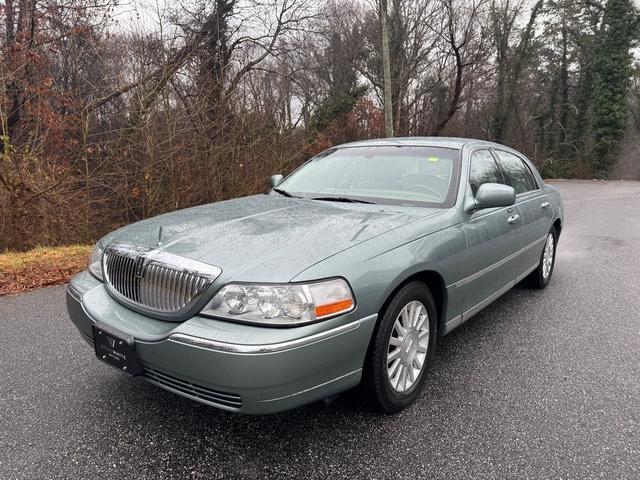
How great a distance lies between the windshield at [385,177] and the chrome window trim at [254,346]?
4.55 ft

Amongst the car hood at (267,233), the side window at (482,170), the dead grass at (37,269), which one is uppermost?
the side window at (482,170)

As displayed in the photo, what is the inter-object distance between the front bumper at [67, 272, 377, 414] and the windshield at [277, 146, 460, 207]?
1.29 meters

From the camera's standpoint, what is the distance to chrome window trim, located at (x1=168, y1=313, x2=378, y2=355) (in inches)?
76.1

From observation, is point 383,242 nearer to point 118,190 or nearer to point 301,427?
point 301,427

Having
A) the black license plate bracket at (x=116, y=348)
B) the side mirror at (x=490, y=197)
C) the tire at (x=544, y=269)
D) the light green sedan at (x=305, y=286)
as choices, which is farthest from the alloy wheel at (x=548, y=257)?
the black license plate bracket at (x=116, y=348)

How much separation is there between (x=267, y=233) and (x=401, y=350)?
0.99 m

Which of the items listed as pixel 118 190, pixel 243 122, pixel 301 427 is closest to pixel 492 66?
pixel 243 122

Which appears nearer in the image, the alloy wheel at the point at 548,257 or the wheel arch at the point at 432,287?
the wheel arch at the point at 432,287

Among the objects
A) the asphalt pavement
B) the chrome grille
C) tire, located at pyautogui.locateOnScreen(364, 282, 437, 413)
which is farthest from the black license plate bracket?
tire, located at pyautogui.locateOnScreen(364, 282, 437, 413)

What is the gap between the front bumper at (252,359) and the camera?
1.94 meters

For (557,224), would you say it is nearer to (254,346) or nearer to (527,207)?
(527,207)

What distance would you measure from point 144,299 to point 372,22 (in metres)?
27.8

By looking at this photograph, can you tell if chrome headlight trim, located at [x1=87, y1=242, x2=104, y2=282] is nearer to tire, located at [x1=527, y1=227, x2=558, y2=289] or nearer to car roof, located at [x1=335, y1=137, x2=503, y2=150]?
car roof, located at [x1=335, y1=137, x2=503, y2=150]

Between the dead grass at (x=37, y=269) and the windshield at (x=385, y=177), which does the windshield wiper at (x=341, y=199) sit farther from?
the dead grass at (x=37, y=269)
